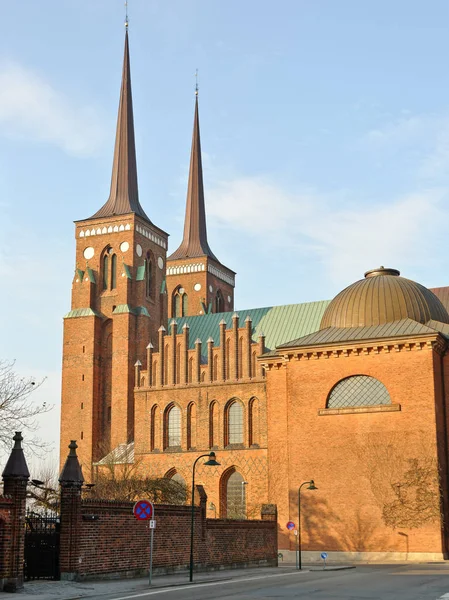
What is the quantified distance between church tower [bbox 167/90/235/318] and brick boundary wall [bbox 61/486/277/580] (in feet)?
147

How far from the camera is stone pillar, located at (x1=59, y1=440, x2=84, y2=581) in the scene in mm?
23047

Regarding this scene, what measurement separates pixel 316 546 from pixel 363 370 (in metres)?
8.97

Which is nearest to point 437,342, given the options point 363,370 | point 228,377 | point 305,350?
point 363,370

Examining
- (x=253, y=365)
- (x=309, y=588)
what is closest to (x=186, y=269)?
(x=253, y=365)

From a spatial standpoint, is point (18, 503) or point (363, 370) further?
point (363, 370)

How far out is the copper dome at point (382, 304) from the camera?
44625 millimetres

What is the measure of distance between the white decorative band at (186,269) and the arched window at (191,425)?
2320 centimetres

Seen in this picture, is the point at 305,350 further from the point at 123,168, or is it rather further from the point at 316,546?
the point at 123,168

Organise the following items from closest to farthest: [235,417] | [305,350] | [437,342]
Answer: [437,342] → [305,350] → [235,417]

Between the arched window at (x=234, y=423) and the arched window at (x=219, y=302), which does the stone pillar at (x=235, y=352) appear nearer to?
the arched window at (x=234, y=423)

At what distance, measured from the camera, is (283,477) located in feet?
146

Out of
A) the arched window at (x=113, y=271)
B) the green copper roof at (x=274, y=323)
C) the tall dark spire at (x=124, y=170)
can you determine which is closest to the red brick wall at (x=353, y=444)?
the green copper roof at (x=274, y=323)

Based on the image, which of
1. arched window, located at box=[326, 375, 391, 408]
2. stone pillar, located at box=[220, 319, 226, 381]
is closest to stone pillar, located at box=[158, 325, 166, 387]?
stone pillar, located at box=[220, 319, 226, 381]

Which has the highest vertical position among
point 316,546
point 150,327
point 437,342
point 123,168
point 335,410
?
point 123,168
